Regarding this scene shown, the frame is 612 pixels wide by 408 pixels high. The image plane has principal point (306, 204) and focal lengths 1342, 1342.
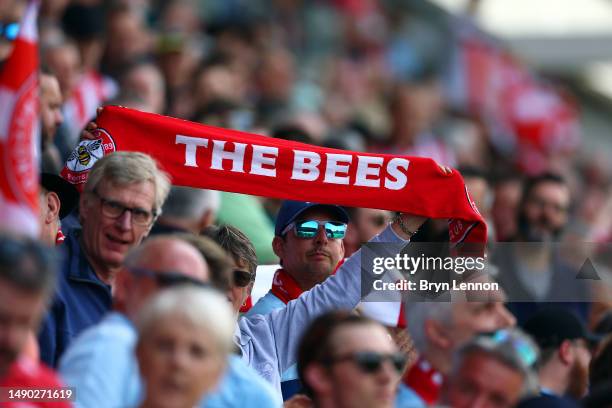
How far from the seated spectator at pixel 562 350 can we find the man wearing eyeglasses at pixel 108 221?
1.72 meters

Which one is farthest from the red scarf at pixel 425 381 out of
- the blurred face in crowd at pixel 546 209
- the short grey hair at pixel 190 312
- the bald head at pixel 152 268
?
the blurred face in crowd at pixel 546 209

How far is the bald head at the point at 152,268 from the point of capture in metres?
4.28

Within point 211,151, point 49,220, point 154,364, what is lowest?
point 154,364

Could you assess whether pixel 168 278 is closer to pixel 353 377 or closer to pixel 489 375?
pixel 353 377

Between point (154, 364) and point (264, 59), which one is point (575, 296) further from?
point (264, 59)

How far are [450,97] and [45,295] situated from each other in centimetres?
1278

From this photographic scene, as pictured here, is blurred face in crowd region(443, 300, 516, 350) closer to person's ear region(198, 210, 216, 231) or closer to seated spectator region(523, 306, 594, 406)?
seated spectator region(523, 306, 594, 406)

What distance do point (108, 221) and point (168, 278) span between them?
1.26 m

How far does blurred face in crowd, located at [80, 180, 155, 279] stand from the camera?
5.42 meters

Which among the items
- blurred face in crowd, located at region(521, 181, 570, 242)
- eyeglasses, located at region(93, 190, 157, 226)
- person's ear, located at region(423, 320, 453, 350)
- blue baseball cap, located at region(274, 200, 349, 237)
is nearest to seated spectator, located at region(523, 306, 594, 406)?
person's ear, located at region(423, 320, 453, 350)

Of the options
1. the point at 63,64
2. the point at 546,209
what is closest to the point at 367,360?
the point at 63,64

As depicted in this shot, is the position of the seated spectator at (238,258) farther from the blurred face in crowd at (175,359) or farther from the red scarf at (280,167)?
the blurred face in crowd at (175,359)

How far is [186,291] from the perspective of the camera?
3.98 meters

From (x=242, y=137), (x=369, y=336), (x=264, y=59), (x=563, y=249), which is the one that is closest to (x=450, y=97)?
(x=264, y=59)
